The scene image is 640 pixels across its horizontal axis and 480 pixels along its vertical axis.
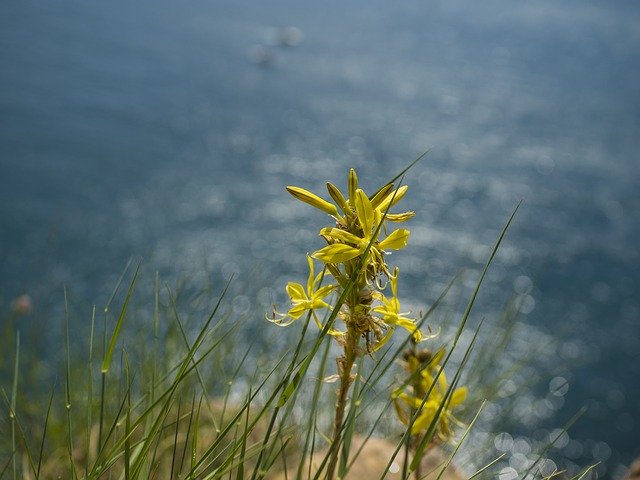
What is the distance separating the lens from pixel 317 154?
11.7 metres

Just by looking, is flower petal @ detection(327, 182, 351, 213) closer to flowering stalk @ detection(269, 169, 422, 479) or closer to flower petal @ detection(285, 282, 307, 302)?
flowering stalk @ detection(269, 169, 422, 479)

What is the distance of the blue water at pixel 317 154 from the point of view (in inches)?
324

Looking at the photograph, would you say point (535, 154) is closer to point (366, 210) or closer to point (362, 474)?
point (362, 474)

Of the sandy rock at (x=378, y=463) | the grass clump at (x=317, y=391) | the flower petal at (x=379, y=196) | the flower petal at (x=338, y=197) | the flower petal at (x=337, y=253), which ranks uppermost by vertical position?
the flower petal at (x=379, y=196)

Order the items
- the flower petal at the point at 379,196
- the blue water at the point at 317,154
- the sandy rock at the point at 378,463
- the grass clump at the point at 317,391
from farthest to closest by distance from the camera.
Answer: the blue water at the point at 317,154 < the sandy rock at the point at 378,463 < the flower petal at the point at 379,196 < the grass clump at the point at 317,391

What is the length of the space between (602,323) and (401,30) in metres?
14.9

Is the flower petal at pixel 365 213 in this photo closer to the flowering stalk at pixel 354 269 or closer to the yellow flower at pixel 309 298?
the flowering stalk at pixel 354 269

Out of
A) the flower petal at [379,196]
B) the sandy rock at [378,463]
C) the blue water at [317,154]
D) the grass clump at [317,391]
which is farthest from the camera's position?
the blue water at [317,154]

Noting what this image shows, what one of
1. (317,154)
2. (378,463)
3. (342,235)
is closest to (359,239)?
(342,235)

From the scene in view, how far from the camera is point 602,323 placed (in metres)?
8.28

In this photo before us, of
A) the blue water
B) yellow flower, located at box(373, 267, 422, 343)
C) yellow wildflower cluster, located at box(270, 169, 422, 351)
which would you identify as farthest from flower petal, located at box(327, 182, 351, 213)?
the blue water

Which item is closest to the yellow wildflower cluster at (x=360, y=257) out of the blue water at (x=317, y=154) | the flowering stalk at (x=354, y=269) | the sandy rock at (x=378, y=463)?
the flowering stalk at (x=354, y=269)

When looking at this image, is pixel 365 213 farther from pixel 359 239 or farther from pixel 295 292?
pixel 295 292

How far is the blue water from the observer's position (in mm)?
8242
